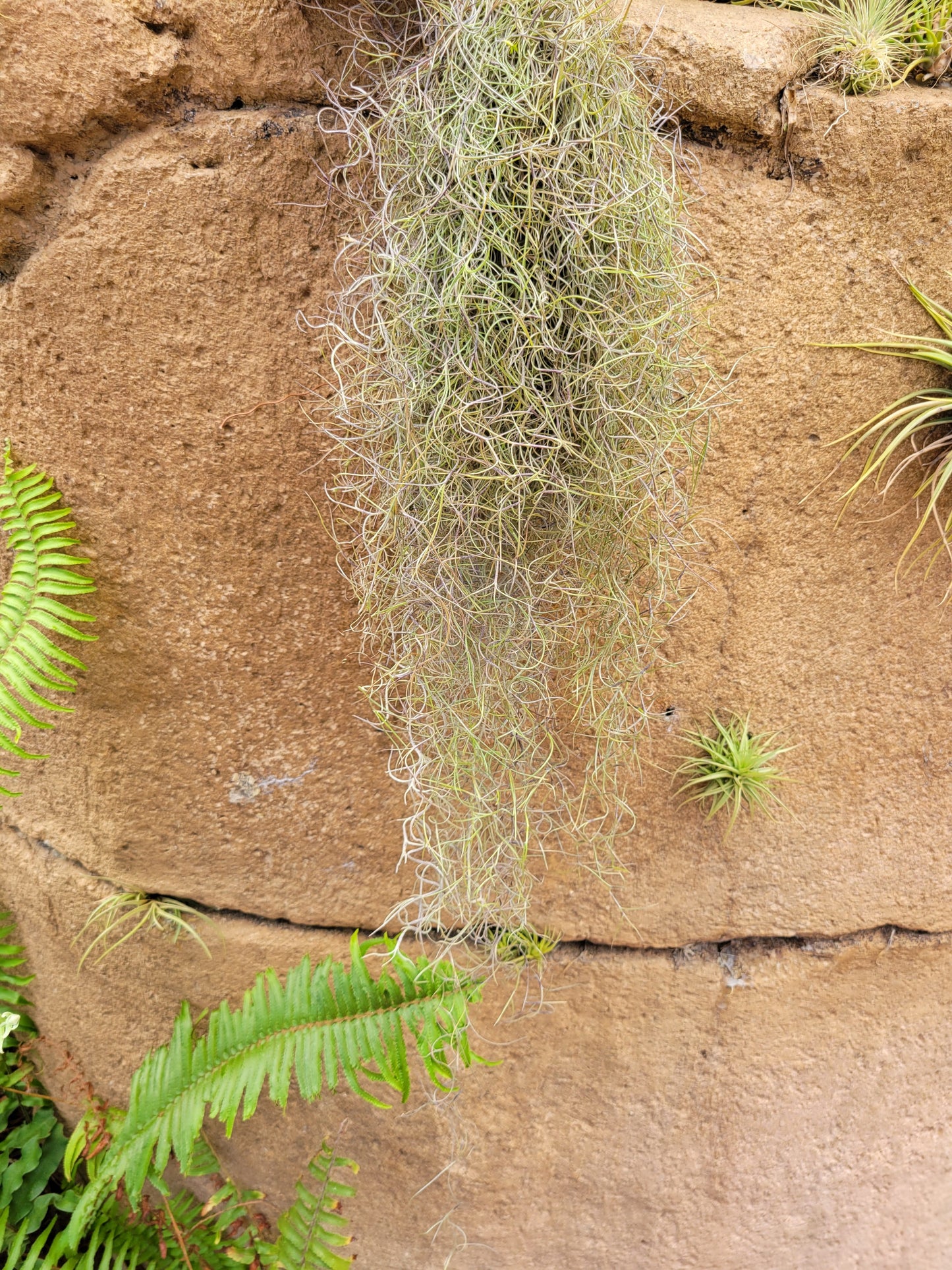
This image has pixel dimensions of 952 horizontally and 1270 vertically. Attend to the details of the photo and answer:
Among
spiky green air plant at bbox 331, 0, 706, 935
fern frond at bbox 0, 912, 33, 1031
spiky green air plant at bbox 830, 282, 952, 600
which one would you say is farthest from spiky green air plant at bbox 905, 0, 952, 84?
fern frond at bbox 0, 912, 33, 1031

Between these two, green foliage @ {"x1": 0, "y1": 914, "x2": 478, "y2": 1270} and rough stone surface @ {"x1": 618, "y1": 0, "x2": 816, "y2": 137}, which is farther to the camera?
green foliage @ {"x1": 0, "y1": 914, "x2": 478, "y2": 1270}

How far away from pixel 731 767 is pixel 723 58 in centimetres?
110

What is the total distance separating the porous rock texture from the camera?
110 centimetres

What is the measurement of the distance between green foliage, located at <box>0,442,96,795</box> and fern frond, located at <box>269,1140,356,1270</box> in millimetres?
958

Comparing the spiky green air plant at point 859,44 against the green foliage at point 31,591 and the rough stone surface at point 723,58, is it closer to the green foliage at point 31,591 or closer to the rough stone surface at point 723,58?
the rough stone surface at point 723,58

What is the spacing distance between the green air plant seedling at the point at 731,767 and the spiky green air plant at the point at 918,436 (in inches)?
16.4

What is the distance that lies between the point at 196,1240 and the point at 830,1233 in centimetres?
138

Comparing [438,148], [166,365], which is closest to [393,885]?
[166,365]

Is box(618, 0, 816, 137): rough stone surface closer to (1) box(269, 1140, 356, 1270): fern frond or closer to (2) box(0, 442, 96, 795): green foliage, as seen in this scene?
(2) box(0, 442, 96, 795): green foliage

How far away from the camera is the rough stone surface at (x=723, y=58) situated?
1087mm

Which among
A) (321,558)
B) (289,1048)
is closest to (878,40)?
(321,558)

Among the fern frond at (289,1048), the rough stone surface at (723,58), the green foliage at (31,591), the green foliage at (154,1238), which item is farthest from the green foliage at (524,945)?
the rough stone surface at (723,58)

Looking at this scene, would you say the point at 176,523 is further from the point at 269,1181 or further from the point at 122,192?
the point at 269,1181

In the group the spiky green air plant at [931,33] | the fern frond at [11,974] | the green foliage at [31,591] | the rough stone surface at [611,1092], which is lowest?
the rough stone surface at [611,1092]
